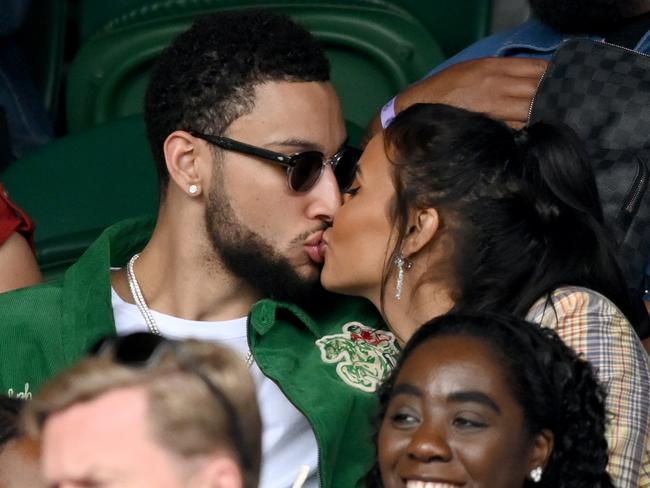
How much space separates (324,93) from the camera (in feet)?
10.5

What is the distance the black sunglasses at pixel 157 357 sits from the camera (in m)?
1.70

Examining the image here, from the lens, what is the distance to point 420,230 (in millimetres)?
2918

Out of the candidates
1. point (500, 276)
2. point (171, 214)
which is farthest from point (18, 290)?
point (500, 276)

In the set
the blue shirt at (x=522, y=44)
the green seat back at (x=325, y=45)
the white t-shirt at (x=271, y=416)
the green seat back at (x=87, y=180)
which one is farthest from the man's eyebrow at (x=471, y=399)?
the green seat back at (x=325, y=45)

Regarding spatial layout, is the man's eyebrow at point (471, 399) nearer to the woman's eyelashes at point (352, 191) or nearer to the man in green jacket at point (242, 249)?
the man in green jacket at point (242, 249)

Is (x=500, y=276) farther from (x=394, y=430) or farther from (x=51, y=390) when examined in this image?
(x=51, y=390)

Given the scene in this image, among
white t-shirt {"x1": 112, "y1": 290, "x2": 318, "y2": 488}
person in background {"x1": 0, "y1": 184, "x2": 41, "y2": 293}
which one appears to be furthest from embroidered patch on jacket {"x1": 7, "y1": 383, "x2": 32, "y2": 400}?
person in background {"x1": 0, "y1": 184, "x2": 41, "y2": 293}

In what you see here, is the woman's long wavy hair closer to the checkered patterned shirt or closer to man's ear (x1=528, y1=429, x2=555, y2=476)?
the checkered patterned shirt

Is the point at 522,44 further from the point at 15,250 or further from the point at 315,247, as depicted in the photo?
the point at 15,250

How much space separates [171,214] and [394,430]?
99 centimetres

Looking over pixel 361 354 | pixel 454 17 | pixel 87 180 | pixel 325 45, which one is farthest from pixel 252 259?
pixel 454 17

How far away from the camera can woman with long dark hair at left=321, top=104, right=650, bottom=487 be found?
271 cm

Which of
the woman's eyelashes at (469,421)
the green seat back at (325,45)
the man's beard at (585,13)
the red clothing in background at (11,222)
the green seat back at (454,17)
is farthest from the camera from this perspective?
the green seat back at (454,17)

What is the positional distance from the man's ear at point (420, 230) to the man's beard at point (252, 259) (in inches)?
12.0
